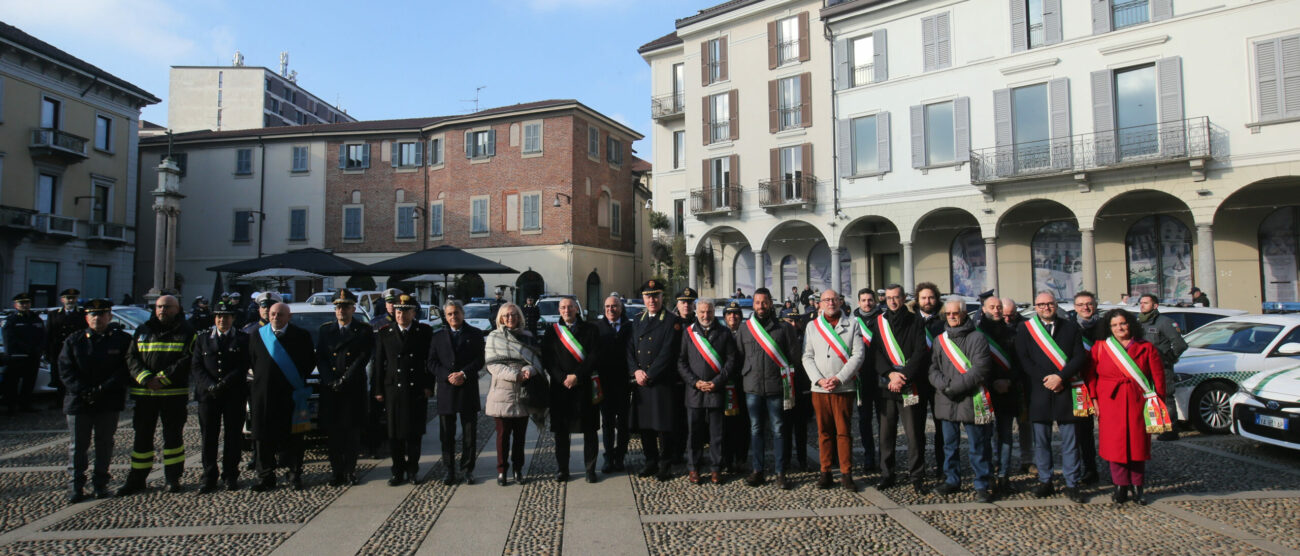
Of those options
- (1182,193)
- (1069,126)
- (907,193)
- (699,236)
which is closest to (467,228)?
(699,236)

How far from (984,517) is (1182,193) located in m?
17.8

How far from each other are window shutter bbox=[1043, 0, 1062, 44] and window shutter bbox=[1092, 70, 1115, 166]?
163cm

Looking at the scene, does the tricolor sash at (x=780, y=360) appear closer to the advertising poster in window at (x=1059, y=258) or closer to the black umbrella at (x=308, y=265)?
the black umbrella at (x=308, y=265)

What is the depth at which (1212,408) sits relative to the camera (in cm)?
878

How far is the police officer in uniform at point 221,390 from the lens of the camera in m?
6.34

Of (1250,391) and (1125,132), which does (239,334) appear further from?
(1125,132)

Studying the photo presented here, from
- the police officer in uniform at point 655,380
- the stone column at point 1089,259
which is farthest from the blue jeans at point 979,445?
the stone column at point 1089,259

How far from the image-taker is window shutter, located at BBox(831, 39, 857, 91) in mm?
24969

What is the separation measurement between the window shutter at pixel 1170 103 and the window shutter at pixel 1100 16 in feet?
5.86

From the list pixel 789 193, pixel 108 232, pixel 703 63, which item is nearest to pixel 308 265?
pixel 789 193

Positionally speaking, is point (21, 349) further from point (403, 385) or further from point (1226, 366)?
point (1226, 366)

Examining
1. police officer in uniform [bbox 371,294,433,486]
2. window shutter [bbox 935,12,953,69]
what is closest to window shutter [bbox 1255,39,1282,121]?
window shutter [bbox 935,12,953,69]

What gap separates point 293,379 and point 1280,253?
76.6ft

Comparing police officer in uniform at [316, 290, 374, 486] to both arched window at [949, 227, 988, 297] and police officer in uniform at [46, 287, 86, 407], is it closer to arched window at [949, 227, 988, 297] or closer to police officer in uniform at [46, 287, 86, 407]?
police officer in uniform at [46, 287, 86, 407]
